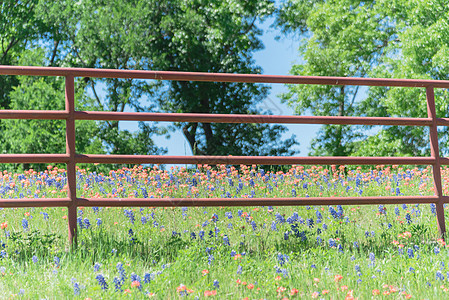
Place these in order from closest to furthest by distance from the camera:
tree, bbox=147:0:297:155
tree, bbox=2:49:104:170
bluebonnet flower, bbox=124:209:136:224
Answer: bluebonnet flower, bbox=124:209:136:224 < tree, bbox=2:49:104:170 < tree, bbox=147:0:297:155

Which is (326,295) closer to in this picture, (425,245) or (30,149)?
(425,245)

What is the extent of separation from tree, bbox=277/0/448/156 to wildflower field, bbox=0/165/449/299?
11007 mm

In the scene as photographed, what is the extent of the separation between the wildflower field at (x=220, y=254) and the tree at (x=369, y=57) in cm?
1101

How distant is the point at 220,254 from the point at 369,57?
1763cm

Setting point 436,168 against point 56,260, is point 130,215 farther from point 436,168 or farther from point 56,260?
point 436,168

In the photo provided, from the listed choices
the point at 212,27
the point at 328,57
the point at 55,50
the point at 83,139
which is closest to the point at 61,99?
the point at 83,139

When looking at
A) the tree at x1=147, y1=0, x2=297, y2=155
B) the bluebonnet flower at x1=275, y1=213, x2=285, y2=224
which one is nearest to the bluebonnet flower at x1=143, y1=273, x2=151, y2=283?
the bluebonnet flower at x1=275, y1=213, x2=285, y2=224

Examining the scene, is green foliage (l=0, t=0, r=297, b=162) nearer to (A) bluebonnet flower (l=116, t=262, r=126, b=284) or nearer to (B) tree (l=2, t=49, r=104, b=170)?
(B) tree (l=2, t=49, r=104, b=170)

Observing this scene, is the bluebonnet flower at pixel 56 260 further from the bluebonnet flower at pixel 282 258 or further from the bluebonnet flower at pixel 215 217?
the bluebonnet flower at pixel 282 258

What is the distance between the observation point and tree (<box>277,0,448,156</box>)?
15.4 meters

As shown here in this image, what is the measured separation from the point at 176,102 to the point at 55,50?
17.0 ft

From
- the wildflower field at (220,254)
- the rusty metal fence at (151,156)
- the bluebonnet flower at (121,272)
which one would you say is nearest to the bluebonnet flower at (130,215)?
the wildflower field at (220,254)

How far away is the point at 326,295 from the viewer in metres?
3.26

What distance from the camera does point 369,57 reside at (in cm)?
1967
